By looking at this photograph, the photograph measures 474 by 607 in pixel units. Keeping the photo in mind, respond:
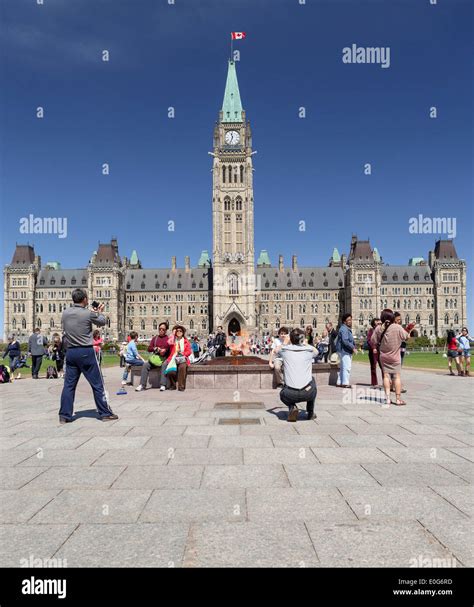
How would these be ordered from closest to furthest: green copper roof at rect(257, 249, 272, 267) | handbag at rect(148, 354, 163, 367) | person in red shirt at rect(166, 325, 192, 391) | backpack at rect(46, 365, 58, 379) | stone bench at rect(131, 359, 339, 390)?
person in red shirt at rect(166, 325, 192, 391)
handbag at rect(148, 354, 163, 367)
stone bench at rect(131, 359, 339, 390)
backpack at rect(46, 365, 58, 379)
green copper roof at rect(257, 249, 272, 267)

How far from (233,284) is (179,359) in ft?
281

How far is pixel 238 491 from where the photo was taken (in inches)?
208

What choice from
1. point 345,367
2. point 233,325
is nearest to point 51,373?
point 345,367

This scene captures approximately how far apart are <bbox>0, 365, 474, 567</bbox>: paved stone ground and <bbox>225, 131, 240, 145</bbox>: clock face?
98.5 meters

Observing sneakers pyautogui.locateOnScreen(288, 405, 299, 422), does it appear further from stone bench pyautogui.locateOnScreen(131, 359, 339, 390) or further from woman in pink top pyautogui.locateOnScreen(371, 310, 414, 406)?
stone bench pyautogui.locateOnScreen(131, 359, 339, 390)

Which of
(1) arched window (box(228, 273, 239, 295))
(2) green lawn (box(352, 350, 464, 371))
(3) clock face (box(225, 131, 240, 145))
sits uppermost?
(3) clock face (box(225, 131, 240, 145))

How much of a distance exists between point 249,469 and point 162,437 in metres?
2.45

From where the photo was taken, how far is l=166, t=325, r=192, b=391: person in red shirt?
15.1 meters

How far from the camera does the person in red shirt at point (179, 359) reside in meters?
15.1

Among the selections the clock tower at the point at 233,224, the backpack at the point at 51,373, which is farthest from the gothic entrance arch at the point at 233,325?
the backpack at the point at 51,373

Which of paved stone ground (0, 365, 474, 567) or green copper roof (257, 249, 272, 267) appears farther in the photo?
green copper roof (257, 249, 272, 267)

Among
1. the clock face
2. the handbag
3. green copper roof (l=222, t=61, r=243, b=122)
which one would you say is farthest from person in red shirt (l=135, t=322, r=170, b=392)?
green copper roof (l=222, t=61, r=243, b=122)
